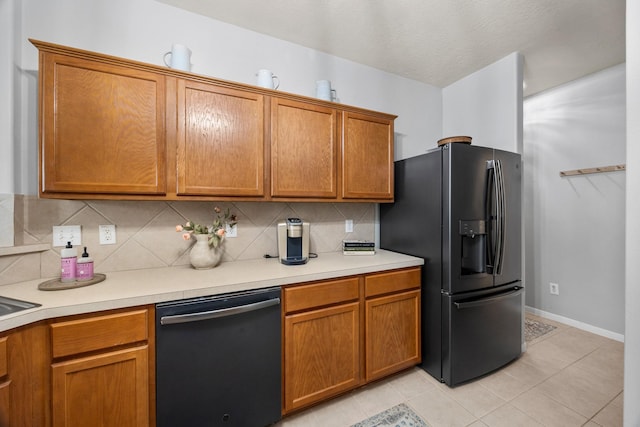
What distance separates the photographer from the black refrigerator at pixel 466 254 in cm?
185

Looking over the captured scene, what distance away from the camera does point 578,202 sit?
110 inches

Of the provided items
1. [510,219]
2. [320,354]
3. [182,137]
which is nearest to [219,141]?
[182,137]

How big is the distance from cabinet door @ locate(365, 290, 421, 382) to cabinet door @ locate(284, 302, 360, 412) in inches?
4.6

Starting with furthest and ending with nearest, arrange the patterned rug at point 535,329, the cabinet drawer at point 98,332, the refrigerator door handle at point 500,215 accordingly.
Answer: the patterned rug at point 535,329 → the refrigerator door handle at point 500,215 → the cabinet drawer at point 98,332

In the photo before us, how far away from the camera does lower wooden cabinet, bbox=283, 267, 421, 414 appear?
1544mm

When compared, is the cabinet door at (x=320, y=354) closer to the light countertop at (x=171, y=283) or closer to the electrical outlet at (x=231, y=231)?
the light countertop at (x=171, y=283)

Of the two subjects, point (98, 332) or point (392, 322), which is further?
point (392, 322)

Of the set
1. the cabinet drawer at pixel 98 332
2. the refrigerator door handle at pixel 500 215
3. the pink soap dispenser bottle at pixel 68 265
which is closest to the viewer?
the cabinet drawer at pixel 98 332

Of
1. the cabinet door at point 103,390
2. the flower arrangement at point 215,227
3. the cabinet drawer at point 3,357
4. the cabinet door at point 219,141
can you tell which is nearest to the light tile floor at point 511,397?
the cabinet door at point 103,390

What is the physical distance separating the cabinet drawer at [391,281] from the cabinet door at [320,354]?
173mm

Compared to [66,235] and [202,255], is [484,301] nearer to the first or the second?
[202,255]

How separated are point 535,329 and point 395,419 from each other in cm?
221

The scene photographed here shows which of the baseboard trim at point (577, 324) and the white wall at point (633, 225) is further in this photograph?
the baseboard trim at point (577, 324)

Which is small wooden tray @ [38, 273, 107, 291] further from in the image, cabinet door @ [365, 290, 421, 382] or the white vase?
cabinet door @ [365, 290, 421, 382]
